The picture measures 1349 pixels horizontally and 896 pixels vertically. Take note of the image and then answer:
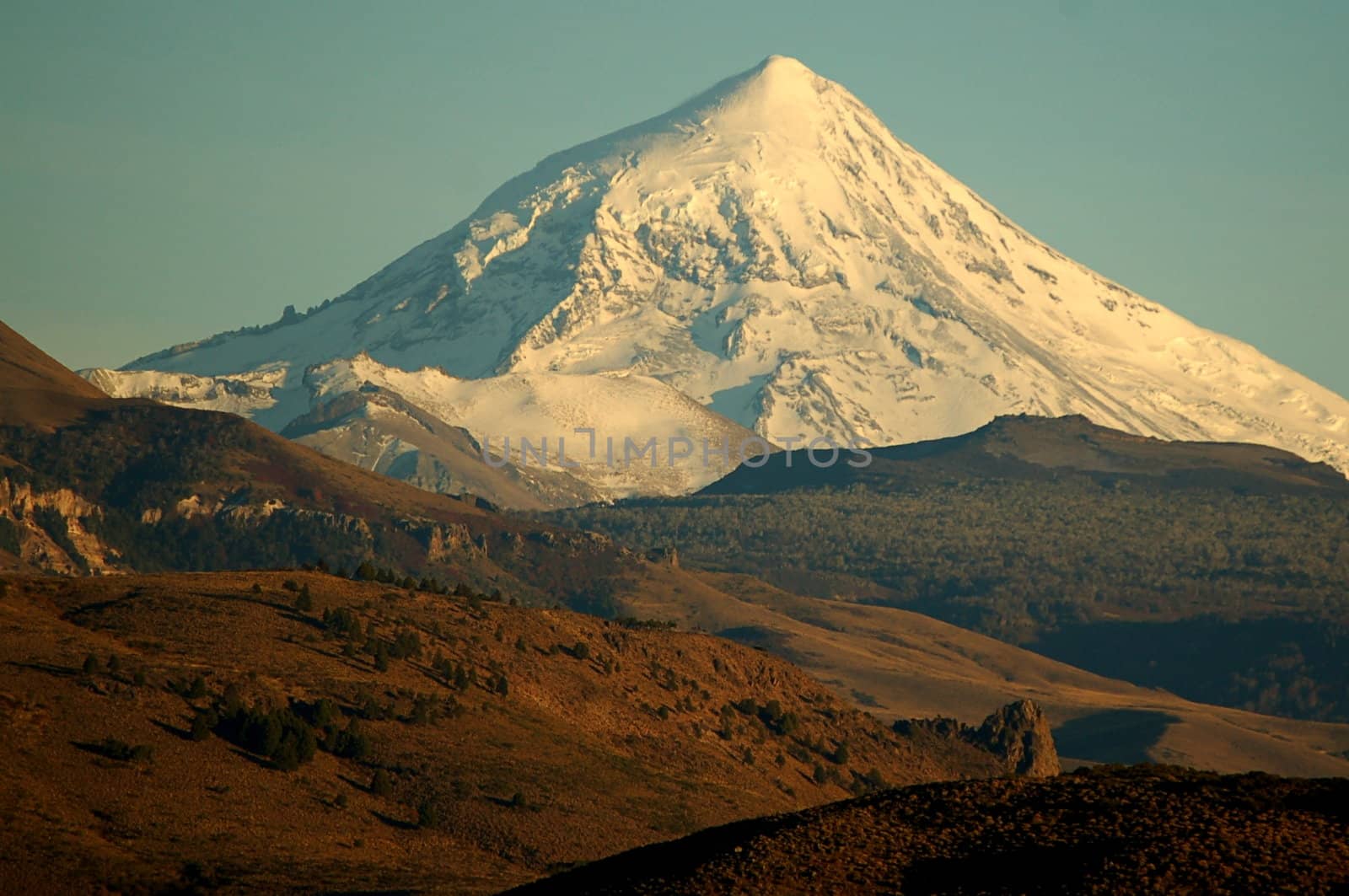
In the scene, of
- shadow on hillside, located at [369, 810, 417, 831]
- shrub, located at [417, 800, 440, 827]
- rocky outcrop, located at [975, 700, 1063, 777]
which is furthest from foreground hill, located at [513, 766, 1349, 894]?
rocky outcrop, located at [975, 700, 1063, 777]

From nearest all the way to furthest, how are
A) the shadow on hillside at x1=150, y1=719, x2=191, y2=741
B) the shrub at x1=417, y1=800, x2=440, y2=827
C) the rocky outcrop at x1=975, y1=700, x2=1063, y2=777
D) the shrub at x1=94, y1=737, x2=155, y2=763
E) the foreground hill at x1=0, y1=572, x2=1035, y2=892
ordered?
the foreground hill at x1=0, y1=572, x2=1035, y2=892
the shrub at x1=94, y1=737, x2=155, y2=763
the shadow on hillside at x1=150, y1=719, x2=191, y2=741
the shrub at x1=417, y1=800, x2=440, y2=827
the rocky outcrop at x1=975, y1=700, x2=1063, y2=777

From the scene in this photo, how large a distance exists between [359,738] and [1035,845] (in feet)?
180

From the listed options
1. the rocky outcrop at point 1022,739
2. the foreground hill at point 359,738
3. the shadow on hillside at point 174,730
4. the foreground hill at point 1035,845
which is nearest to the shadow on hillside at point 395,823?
the foreground hill at point 359,738

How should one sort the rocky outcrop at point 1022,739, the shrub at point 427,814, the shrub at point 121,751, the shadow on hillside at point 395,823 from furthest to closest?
the rocky outcrop at point 1022,739
the shrub at point 427,814
the shadow on hillside at point 395,823
the shrub at point 121,751

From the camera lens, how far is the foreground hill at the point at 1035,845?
46.2m

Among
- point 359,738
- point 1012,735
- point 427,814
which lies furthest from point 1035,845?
point 1012,735

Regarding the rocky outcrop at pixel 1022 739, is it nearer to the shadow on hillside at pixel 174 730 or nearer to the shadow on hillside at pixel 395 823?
the shadow on hillside at pixel 395 823

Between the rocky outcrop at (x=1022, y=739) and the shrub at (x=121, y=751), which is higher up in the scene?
the shrub at (x=121, y=751)

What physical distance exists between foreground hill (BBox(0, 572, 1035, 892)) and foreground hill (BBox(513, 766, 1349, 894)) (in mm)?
30954

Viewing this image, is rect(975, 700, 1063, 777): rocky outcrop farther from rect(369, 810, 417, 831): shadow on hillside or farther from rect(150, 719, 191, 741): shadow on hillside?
rect(150, 719, 191, 741): shadow on hillside

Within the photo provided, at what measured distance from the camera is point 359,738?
99.1m

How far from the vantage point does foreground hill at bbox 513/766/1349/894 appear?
4619 centimetres

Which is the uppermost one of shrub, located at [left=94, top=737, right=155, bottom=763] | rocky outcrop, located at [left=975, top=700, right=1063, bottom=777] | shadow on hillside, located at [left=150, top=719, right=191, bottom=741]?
shadow on hillside, located at [left=150, top=719, right=191, bottom=741]

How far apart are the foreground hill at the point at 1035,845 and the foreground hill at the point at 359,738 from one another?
30954mm
